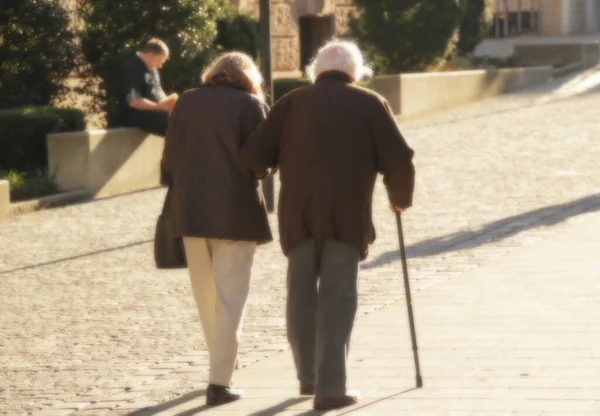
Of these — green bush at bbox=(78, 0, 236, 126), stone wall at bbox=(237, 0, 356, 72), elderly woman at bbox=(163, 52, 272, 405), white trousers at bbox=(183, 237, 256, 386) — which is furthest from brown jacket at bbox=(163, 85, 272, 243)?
stone wall at bbox=(237, 0, 356, 72)

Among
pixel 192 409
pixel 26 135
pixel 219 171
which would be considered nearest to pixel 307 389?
pixel 192 409

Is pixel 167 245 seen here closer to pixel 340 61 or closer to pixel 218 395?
pixel 218 395

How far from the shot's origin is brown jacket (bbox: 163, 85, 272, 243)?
7.45 m

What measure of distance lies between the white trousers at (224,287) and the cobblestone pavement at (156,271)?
1.23ft

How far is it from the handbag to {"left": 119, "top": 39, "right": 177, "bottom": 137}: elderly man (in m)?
8.36

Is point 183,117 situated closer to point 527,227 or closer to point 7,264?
point 7,264

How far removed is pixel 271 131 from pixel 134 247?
588 cm

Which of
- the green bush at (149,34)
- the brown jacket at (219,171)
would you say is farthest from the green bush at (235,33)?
the brown jacket at (219,171)

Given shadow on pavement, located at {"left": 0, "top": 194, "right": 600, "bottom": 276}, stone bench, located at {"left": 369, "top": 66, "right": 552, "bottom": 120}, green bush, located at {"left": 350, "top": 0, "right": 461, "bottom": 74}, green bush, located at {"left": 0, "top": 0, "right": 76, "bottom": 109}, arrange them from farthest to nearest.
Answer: green bush, located at {"left": 350, "top": 0, "right": 461, "bottom": 74}
stone bench, located at {"left": 369, "top": 66, "right": 552, "bottom": 120}
green bush, located at {"left": 0, "top": 0, "right": 76, "bottom": 109}
shadow on pavement, located at {"left": 0, "top": 194, "right": 600, "bottom": 276}

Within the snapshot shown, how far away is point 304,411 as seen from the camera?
722cm

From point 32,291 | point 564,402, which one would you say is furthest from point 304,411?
point 32,291

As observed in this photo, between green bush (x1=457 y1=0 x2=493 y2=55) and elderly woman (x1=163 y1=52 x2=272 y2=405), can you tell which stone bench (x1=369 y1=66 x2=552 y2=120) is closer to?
green bush (x1=457 y1=0 x2=493 y2=55)

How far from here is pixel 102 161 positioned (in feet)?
55.2

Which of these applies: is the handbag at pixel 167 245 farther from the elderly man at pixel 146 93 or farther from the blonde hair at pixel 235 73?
the elderly man at pixel 146 93
